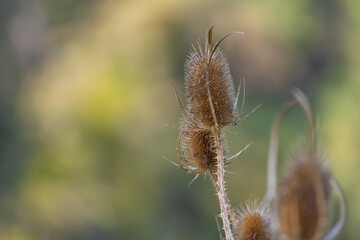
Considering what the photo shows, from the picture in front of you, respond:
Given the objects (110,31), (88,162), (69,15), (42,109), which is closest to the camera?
(88,162)

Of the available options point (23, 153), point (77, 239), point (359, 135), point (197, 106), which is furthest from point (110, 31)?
point (197, 106)

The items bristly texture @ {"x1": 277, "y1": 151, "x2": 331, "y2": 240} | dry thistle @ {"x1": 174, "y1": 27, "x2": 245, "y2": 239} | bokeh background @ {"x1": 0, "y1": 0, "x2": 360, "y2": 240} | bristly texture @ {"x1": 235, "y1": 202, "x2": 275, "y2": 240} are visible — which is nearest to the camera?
bristly texture @ {"x1": 277, "y1": 151, "x2": 331, "y2": 240}

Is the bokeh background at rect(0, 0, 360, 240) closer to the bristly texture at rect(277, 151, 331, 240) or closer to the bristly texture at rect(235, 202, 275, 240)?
the bristly texture at rect(235, 202, 275, 240)

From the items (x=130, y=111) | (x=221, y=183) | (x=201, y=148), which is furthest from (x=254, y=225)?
(x=130, y=111)

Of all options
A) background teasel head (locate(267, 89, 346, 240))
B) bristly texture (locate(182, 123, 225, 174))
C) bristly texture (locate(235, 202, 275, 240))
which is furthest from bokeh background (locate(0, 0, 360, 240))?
background teasel head (locate(267, 89, 346, 240))

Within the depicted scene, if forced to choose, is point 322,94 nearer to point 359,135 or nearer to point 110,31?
point 359,135

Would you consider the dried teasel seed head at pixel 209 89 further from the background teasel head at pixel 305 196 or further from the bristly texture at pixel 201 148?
the background teasel head at pixel 305 196

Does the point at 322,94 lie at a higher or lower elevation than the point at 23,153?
higher

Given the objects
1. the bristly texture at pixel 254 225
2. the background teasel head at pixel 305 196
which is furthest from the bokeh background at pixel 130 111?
the background teasel head at pixel 305 196
